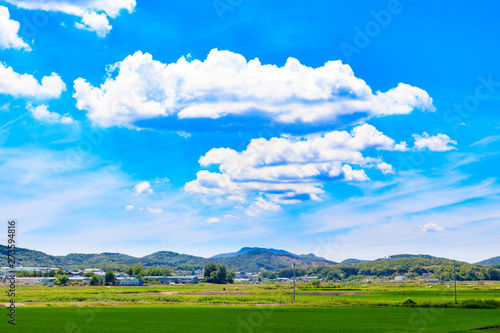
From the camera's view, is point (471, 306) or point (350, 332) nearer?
point (350, 332)

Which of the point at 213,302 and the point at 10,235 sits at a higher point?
the point at 10,235

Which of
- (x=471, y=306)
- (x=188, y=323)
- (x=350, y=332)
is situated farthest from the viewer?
(x=471, y=306)

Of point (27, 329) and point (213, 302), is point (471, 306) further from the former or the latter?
point (27, 329)

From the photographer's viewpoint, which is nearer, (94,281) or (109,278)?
(94,281)

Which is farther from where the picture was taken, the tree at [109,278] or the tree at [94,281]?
the tree at [109,278]

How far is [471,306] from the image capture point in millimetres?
71250

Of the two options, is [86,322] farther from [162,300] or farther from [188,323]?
[162,300]

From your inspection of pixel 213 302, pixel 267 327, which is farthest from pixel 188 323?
pixel 213 302

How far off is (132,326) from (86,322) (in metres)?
6.35

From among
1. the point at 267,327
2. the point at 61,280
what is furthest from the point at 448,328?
the point at 61,280

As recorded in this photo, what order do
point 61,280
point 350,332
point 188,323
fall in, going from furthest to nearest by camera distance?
point 61,280 → point 188,323 → point 350,332

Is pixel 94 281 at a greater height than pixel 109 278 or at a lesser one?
lesser

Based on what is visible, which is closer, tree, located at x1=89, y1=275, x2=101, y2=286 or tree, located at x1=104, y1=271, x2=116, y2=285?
tree, located at x1=89, y1=275, x2=101, y2=286

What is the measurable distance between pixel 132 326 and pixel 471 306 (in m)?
55.7
